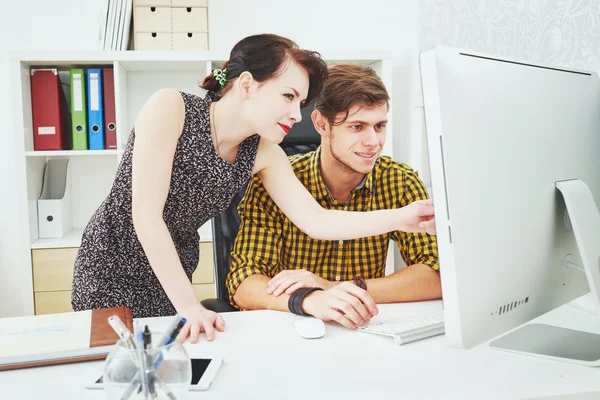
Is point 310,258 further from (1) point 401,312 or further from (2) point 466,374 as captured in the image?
(2) point 466,374

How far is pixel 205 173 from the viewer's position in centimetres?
131

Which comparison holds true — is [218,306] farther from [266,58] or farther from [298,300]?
[266,58]

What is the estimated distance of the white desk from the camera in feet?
2.47

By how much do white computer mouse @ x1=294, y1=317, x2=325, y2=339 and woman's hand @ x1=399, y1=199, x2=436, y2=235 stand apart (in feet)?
0.91

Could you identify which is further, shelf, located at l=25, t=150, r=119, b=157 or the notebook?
shelf, located at l=25, t=150, r=119, b=157

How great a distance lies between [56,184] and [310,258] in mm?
1561

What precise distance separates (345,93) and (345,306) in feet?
2.48

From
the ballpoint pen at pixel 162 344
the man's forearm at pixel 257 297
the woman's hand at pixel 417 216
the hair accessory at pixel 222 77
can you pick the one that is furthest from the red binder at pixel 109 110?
the ballpoint pen at pixel 162 344

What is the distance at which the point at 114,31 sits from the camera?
2426 mm

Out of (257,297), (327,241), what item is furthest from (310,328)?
(327,241)

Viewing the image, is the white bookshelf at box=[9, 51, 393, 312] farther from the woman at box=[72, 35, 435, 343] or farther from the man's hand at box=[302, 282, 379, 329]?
the man's hand at box=[302, 282, 379, 329]

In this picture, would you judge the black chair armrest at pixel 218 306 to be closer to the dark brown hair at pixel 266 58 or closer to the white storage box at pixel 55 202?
the dark brown hair at pixel 266 58

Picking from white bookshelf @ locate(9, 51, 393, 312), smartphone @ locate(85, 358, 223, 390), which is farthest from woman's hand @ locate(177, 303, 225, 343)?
white bookshelf @ locate(9, 51, 393, 312)

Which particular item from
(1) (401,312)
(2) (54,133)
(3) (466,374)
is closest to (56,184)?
(2) (54,133)
